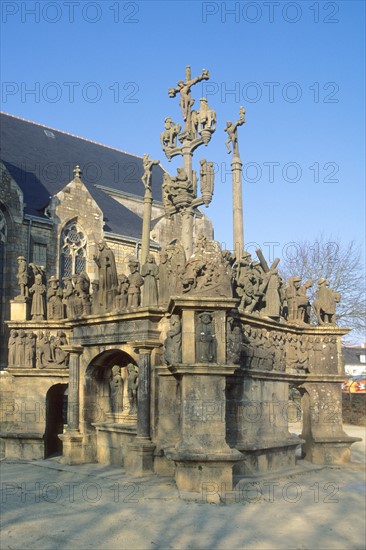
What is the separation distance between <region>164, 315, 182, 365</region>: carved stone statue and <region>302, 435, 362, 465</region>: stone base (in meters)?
5.16

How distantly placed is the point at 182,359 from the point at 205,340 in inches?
19.0

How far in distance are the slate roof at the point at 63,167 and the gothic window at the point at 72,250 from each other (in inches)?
58.0

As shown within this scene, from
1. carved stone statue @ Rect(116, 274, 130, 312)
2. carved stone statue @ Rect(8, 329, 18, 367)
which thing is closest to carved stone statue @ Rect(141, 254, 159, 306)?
carved stone statue @ Rect(116, 274, 130, 312)

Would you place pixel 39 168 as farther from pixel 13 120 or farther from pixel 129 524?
pixel 129 524

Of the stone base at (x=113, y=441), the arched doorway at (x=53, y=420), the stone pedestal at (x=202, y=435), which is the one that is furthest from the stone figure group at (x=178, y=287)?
the stone base at (x=113, y=441)

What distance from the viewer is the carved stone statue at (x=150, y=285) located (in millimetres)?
12016

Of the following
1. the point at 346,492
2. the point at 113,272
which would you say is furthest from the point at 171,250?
the point at 346,492

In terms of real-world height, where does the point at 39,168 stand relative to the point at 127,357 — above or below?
above

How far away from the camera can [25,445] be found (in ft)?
48.0

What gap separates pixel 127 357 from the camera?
45.1ft

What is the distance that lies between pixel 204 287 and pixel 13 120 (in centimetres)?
2602

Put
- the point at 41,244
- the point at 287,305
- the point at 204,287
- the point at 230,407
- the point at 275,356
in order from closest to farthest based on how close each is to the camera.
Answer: the point at 204,287 → the point at 230,407 → the point at 275,356 → the point at 287,305 → the point at 41,244

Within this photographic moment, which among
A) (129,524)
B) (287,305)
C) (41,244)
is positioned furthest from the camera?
(41,244)

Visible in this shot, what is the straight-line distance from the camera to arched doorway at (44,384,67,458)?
14977 mm
